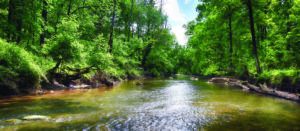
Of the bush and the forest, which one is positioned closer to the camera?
the bush

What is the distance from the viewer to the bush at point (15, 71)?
8.48 metres

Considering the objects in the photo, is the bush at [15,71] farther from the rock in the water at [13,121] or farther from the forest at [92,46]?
the rock in the water at [13,121]

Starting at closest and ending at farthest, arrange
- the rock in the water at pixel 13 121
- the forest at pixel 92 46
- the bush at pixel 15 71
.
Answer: the rock in the water at pixel 13 121 → the bush at pixel 15 71 → the forest at pixel 92 46

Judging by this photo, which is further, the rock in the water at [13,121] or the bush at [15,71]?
the bush at [15,71]

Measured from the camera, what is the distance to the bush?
8484 millimetres

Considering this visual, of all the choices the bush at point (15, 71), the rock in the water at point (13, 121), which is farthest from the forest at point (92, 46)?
the rock in the water at point (13, 121)

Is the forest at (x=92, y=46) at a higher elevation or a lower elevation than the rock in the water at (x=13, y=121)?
higher

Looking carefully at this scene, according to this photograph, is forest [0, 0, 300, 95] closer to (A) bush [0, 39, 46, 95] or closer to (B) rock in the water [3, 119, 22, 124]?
(A) bush [0, 39, 46, 95]

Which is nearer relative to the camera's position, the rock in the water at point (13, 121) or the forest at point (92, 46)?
the rock in the water at point (13, 121)

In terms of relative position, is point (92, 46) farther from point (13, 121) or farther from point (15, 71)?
point (13, 121)

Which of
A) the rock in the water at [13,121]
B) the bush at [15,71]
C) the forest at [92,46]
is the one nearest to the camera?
the rock in the water at [13,121]

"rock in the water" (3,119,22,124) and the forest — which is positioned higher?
the forest

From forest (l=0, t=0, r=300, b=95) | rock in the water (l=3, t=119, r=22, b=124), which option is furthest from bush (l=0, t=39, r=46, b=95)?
rock in the water (l=3, t=119, r=22, b=124)

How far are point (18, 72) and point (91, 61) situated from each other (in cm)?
594
